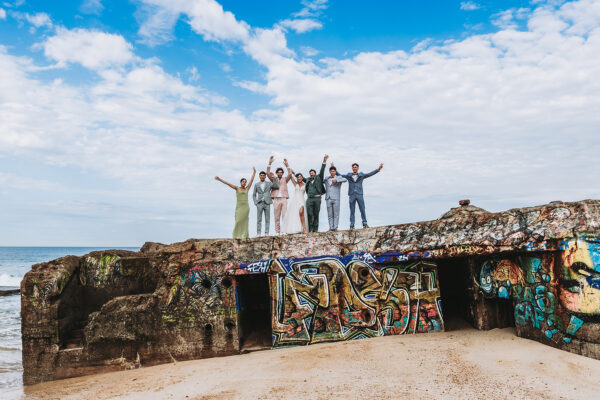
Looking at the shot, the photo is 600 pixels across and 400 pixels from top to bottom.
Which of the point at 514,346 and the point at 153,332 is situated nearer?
the point at 514,346

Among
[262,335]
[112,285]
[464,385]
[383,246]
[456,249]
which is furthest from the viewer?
[112,285]

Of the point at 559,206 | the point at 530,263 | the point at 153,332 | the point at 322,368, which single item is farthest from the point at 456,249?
the point at 153,332

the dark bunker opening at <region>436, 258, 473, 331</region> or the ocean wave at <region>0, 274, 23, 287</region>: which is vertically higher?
the dark bunker opening at <region>436, 258, 473, 331</region>

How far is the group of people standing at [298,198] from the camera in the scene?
31.6ft

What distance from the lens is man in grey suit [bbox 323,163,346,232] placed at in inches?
382

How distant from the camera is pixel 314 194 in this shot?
9922mm

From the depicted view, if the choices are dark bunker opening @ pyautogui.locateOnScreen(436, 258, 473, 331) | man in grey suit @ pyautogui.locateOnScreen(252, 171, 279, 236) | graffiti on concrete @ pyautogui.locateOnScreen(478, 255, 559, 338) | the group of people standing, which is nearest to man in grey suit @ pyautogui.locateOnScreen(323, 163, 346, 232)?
the group of people standing

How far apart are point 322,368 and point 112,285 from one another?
18.9 feet

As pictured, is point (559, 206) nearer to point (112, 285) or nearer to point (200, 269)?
point (200, 269)

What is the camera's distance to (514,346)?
704cm

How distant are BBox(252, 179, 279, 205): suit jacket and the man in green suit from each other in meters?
0.85

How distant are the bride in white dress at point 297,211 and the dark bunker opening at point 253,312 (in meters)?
1.32

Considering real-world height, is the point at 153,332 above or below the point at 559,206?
below

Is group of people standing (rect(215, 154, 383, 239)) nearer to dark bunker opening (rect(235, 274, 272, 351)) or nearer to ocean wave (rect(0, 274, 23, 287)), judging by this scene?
dark bunker opening (rect(235, 274, 272, 351))
